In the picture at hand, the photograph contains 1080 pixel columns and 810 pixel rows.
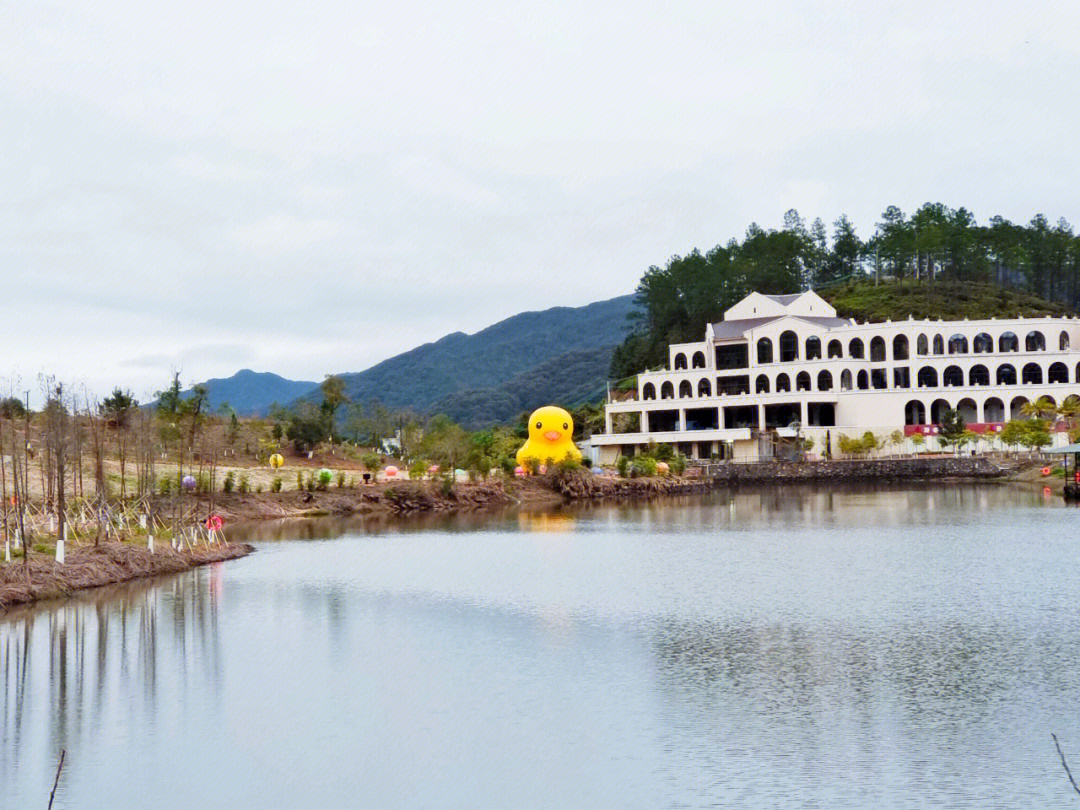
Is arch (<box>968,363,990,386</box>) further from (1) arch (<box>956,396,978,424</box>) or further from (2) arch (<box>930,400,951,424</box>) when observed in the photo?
(2) arch (<box>930,400,951,424</box>)

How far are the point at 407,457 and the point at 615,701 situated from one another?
184 ft

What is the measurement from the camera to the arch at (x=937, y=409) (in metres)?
78.7

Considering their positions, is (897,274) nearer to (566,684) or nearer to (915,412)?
(915,412)

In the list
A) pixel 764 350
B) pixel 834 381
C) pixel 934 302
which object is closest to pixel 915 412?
pixel 834 381

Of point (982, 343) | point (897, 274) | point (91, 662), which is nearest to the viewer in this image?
point (91, 662)

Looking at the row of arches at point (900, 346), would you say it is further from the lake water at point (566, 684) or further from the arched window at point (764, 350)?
the lake water at point (566, 684)

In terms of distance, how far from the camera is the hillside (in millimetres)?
97562

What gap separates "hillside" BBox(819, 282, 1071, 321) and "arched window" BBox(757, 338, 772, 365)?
16.1 metres

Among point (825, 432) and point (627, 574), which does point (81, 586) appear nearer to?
point (627, 574)

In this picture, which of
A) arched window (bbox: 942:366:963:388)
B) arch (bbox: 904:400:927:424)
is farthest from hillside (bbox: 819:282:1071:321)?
arch (bbox: 904:400:927:424)

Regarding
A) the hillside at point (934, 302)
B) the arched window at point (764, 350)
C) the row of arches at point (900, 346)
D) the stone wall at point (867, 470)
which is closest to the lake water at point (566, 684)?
the stone wall at point (867, 470)

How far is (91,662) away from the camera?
19000 millimetres

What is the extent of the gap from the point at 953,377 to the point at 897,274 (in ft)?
108

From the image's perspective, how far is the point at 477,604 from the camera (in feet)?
78.2
